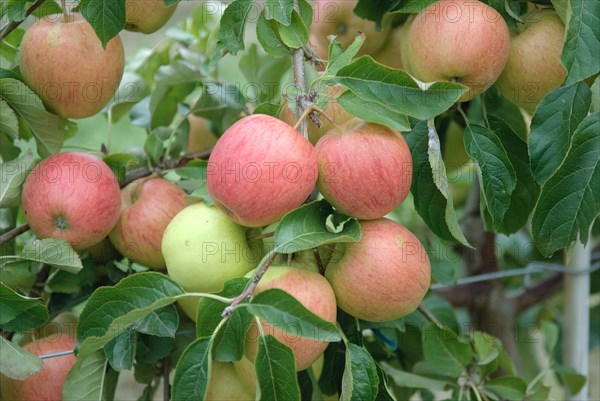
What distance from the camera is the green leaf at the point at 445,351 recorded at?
100 cm

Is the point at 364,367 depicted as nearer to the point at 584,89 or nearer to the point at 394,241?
the point at 394,241

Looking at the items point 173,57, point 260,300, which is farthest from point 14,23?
point 260,300

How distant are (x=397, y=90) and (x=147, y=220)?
1.09 feet

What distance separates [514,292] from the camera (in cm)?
167

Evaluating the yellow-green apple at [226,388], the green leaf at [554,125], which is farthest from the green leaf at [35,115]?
the green leaf at [554,125]

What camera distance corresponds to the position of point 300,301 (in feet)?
2.33

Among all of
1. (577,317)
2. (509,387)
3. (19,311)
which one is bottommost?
(577,317)

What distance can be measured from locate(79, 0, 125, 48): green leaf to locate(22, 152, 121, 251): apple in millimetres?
147

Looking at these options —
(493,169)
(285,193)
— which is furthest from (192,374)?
(493,169)

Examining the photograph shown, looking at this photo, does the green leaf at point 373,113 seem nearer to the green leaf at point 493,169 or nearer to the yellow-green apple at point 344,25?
the green leaf at point 493,169

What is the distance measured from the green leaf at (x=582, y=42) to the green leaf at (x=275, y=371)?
376 mm

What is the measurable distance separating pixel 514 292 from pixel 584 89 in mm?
922

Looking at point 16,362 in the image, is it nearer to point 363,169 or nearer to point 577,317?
point 363,169

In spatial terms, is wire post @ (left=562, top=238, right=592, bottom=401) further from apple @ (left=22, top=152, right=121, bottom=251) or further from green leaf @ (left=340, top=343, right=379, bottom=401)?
apple @ (left=22, top=152, right=121, bottom=251)
